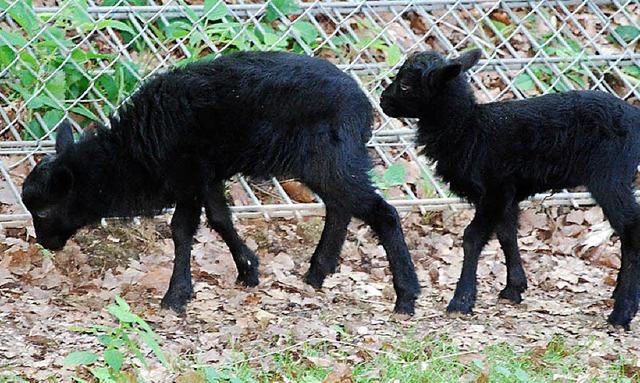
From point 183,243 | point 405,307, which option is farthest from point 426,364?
point 183,243

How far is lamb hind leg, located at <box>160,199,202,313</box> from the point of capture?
5664mm

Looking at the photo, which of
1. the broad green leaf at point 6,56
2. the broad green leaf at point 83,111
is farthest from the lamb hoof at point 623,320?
the broad green leaf at point 6,56

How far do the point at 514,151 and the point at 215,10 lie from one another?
229 centimetres

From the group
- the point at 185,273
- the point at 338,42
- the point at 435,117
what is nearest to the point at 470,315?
the point at 435,117

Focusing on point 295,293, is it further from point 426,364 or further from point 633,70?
point 633,70

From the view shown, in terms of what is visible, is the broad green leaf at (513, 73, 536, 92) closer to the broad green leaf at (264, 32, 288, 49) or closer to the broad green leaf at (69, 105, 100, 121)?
the broad green leaf at (264, 32, 288, 49)

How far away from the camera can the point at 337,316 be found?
557 centimetres

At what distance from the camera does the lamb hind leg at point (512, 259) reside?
19.6ft

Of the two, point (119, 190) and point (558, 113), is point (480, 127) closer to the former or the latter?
point (558, 113)

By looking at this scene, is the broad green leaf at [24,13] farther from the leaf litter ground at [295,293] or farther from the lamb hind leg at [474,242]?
the lamb hind leg at [474,242]

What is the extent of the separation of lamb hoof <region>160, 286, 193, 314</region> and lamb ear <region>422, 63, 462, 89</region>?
5.60 feet

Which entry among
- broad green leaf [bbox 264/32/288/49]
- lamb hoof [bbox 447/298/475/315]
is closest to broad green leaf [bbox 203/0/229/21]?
broad green leaf [bbox 264/32/288/49]

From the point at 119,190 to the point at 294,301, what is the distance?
3.71ft

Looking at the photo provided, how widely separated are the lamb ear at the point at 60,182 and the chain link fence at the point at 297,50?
2.62ft
